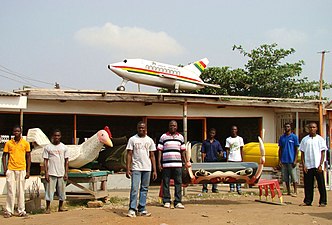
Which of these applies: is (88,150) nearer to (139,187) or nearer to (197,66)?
(139,187)

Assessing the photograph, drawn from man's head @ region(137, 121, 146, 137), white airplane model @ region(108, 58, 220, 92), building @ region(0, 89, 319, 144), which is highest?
white airplane model @ region(108, 58, 220, 92)

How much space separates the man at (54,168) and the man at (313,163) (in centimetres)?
494

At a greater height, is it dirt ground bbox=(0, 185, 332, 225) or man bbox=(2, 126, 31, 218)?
man bbox=(2, 126, 31, 218)

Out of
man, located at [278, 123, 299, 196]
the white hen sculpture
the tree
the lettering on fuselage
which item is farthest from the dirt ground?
the tree

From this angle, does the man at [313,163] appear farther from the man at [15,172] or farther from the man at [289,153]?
the man at [15,172]

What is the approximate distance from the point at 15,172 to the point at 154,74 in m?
6.21

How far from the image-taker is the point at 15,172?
8.18m

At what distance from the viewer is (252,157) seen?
542 inches

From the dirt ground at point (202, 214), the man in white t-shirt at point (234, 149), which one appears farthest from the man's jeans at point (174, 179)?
the man in white t-shirt at point (234, 149)

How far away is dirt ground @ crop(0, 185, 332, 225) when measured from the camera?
749cm

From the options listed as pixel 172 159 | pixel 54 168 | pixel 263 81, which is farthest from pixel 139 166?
pixel 263 81

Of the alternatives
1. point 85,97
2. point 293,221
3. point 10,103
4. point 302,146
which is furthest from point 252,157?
point 10,103

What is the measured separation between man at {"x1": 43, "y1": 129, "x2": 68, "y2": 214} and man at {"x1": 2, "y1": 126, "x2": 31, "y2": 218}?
1.37 ft

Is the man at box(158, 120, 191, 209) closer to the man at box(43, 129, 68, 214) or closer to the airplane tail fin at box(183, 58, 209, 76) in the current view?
the man at box(43, 129, 68, 214)
